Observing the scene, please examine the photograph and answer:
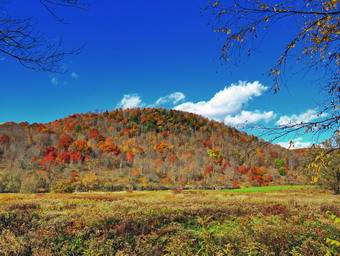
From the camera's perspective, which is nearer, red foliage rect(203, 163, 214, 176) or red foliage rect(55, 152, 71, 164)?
red foliage rect(203, 163, 214, 176)

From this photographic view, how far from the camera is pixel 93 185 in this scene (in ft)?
219

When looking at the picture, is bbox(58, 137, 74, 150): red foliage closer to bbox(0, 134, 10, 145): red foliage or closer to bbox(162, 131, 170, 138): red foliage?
bbox(0, 134, 10, 145): red foliage

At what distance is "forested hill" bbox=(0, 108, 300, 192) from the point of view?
90.9 metres

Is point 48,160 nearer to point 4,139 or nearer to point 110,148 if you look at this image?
point 110,148

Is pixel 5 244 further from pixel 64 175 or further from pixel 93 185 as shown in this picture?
pixel 64 175

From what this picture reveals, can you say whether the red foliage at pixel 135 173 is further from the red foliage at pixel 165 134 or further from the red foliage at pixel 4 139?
the red foliage at pixel 4 139

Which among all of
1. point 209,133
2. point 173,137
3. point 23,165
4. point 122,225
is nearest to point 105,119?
point 173,137

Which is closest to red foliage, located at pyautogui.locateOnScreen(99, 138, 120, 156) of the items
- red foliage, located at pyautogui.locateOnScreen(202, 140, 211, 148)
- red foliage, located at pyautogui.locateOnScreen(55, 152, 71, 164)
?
red foliage, located at pyautogui.locateOnScreen(55, 152, 71, 164)

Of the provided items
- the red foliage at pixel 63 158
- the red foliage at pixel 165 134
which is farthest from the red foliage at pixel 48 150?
the red foliage at pixel 165 134

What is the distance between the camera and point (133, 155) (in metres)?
138

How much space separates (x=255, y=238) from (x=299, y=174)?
6.57ft

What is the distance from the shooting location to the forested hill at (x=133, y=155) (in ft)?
298

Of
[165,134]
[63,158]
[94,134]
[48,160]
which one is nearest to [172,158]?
[165,134]

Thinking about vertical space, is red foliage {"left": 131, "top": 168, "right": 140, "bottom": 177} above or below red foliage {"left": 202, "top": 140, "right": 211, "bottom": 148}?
below
